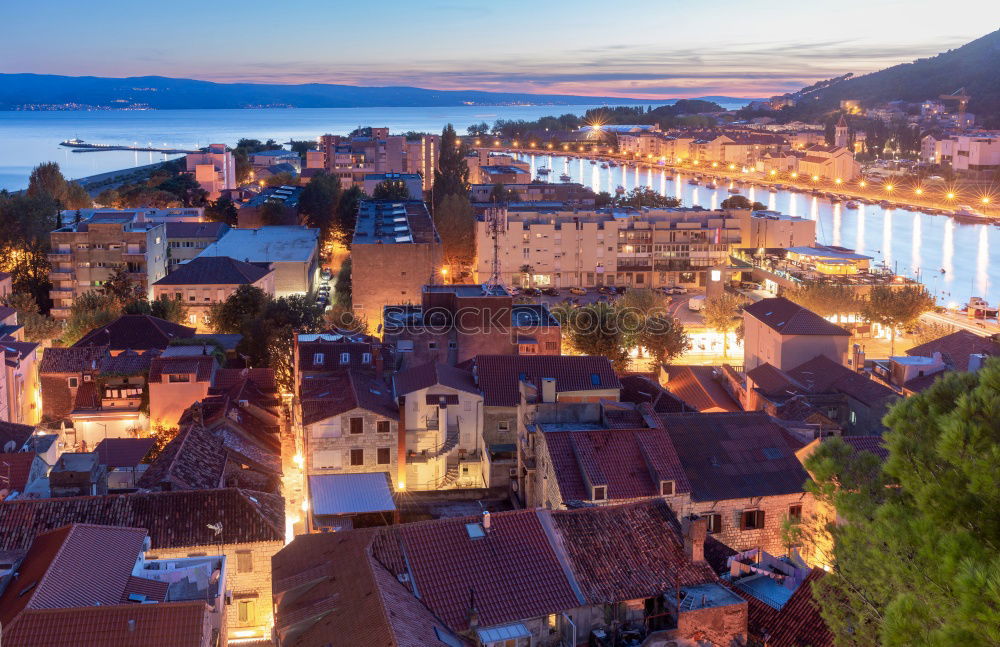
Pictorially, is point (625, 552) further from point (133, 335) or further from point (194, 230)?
point (194, 230)

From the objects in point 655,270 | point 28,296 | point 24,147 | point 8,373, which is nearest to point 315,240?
point 28,296

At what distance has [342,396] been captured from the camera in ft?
38.4

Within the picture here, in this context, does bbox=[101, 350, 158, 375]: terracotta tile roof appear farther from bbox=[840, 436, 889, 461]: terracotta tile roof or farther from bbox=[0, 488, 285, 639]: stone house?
bbox=[840, 436, 889, 461]: terracotta tile roof

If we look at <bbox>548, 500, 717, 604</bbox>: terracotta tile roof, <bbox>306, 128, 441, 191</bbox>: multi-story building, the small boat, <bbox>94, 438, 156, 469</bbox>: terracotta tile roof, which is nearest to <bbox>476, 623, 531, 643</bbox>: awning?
<bbox>548, 500, 717, 604</bbox>: terracotta tile roof

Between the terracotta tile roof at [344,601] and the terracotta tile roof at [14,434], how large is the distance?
6.07 metres

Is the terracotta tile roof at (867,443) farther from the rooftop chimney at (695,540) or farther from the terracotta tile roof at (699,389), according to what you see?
the terracotta tile roof at (699,389)

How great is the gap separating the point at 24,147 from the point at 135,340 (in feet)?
327

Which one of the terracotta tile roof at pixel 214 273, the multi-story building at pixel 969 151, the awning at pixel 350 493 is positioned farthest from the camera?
the multi-story building at pixel 969 151

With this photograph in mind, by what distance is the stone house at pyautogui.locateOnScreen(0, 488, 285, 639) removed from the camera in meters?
8.27

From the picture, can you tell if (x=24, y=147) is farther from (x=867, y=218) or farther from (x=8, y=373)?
(x=8, y=373)

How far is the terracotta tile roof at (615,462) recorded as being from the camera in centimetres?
870

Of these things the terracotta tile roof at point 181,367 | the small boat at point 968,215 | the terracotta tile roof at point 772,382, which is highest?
the small boat at point 968,215

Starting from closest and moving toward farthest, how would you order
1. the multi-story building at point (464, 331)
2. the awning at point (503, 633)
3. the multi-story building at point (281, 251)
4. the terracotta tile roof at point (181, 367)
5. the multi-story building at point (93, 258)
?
the awning at point (503, 633) → the terracotta tile roof at point (181, 367) → the multi-story building at point (464, 331) → the multi-story building at point (93, 258) → the multi-story building at point (281, 251)

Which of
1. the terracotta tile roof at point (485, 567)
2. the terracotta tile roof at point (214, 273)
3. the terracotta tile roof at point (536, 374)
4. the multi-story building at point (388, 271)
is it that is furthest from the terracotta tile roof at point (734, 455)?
the terracotta tile roof at point (214, 273)
